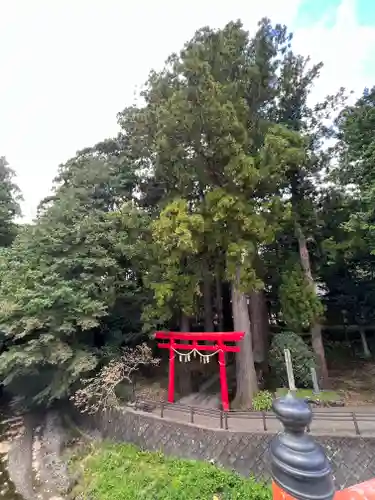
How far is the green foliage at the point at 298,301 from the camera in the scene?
13.3 m

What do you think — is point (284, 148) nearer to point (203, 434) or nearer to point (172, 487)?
point (203, 434)

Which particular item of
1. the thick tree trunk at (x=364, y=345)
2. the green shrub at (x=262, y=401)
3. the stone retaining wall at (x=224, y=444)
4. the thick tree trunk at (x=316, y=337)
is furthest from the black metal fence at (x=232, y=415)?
the thick tree trunk at (x=364, y=345)

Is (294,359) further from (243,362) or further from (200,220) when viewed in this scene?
(200,220)

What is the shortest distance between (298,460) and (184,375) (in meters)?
13.3

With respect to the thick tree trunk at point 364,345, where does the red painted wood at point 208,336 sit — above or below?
above

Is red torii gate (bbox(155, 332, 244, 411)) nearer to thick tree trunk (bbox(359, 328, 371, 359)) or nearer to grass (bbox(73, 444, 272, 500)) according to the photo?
grass (bbox(73, 444, 272, 500))

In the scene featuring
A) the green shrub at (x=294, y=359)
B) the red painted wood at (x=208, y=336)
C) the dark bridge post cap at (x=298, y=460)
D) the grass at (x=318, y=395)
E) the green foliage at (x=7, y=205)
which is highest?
the green foliage at (x=7, y=205)

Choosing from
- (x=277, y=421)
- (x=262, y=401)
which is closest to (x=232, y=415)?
(x=277, y=421)

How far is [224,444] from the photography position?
8469 millimetres

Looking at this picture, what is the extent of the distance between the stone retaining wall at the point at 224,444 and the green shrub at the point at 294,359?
14.2 ft

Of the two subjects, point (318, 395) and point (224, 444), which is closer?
point (224, 444)

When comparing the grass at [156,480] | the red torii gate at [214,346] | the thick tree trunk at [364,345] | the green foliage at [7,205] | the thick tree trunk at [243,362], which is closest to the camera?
the grass at [156,480]

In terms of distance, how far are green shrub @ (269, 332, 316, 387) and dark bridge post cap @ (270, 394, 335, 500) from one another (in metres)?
10.9

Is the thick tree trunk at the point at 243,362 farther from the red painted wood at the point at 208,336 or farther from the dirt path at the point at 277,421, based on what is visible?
the dirt path at the point at 277,421
